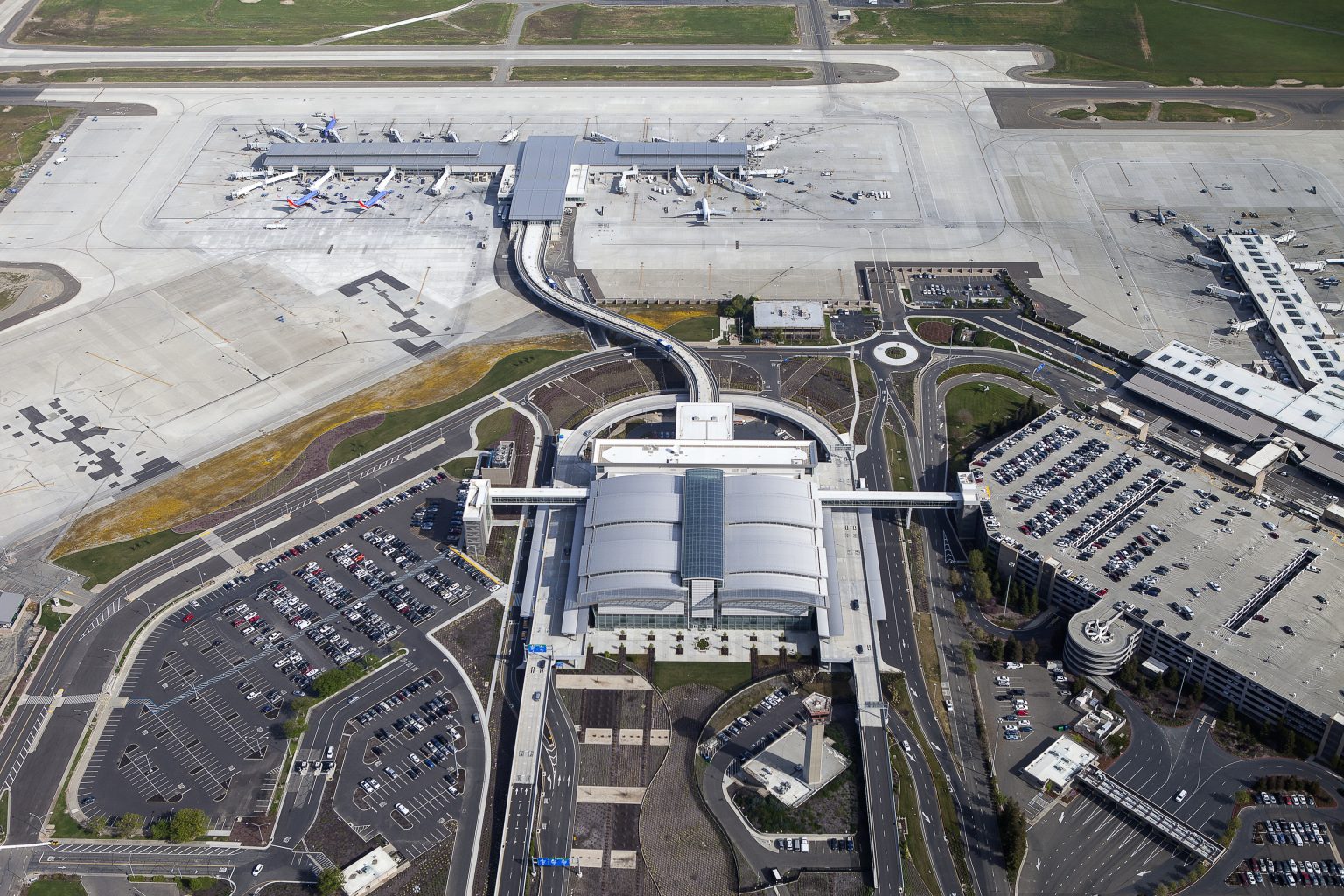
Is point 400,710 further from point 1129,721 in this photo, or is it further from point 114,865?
point 1129,721

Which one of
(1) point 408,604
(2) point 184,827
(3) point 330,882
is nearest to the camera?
(3) point 330,882

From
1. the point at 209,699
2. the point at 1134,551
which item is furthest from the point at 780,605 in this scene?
the point at 209,699

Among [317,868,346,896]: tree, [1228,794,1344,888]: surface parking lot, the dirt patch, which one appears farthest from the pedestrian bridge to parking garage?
[317,868,346,896]: tree

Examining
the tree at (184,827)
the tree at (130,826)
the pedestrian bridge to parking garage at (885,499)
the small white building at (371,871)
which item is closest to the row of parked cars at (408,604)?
the pedestrian bridge to parking garage at (885,499)

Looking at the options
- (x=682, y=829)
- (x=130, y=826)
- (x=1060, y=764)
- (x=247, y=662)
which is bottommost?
(x=247, y=662)

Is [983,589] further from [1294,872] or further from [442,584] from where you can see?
[442,584]

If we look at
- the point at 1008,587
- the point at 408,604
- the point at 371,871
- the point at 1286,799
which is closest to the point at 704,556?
the point at 1008,587

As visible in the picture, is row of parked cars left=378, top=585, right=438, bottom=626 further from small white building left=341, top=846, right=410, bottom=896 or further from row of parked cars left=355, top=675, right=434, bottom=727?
small white building left=341, top=846, right=410, bottom=896
